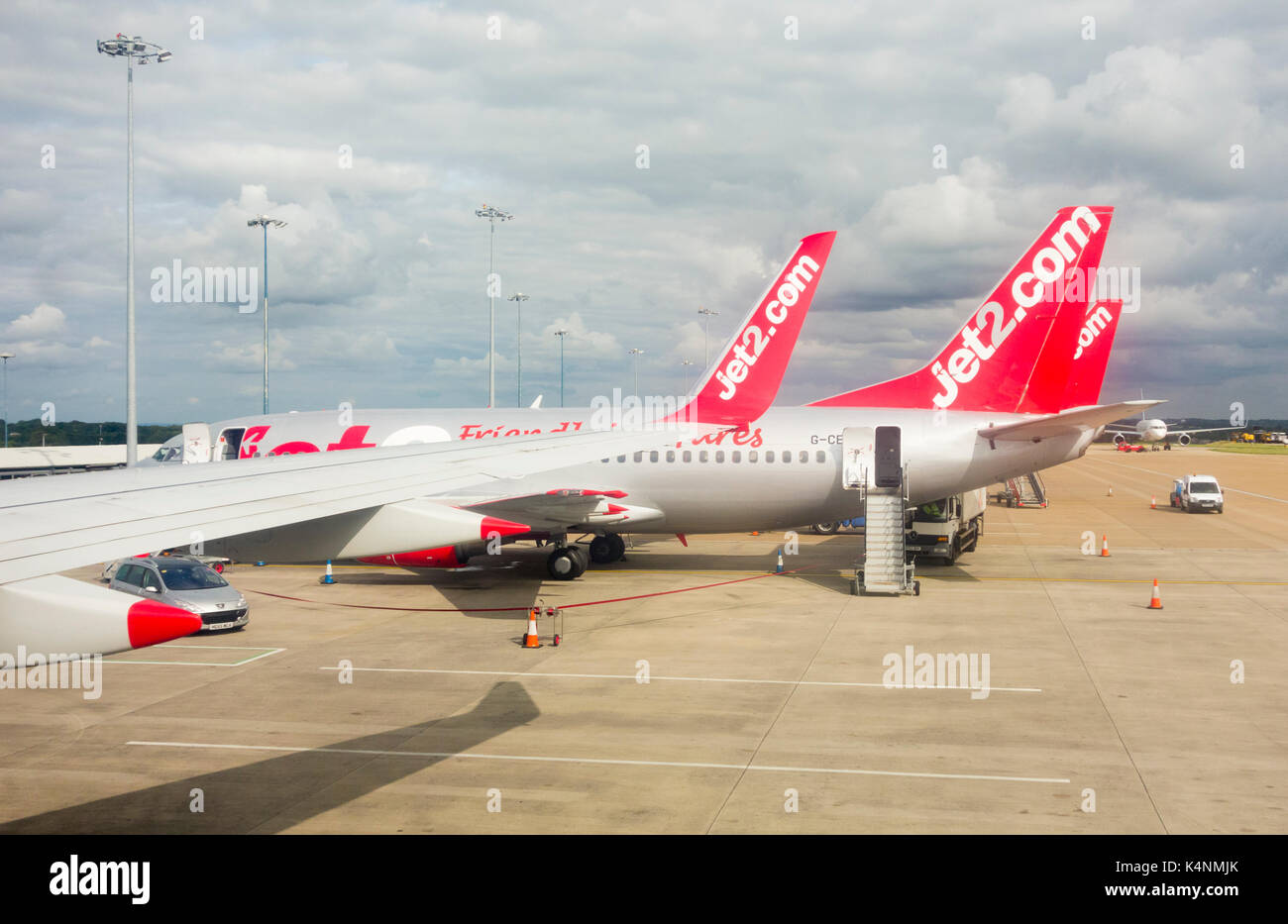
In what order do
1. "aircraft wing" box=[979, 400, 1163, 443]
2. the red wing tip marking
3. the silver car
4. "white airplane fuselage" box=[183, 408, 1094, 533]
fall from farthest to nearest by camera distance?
"white airplane fuselage" box=[183, 408, 1094, 533], "aircraft wing" box=[979, 400, 1163, 443], the silver car, the red wing tip marking

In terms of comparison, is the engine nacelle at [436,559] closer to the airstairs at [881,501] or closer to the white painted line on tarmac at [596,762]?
the airstairs at [881,501]

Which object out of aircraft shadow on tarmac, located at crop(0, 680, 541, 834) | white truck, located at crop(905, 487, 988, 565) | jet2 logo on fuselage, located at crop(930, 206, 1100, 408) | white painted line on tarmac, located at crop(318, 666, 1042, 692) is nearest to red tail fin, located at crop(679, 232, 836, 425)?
jet2 logo on fuselage, located at crop(930, 206, 1100, 408)

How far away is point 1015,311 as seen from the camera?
1131 inches

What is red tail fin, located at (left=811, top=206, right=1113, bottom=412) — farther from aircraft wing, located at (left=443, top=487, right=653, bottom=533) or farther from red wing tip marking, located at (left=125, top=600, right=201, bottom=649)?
red wing tip marking, located at (left=125, top=600, right=201, bottom=649)

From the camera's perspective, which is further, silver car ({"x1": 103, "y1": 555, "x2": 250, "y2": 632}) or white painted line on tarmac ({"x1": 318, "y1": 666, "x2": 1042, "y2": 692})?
silver car ({"x1": 103, "y1": 555, "x2": 250, "y2": 632})

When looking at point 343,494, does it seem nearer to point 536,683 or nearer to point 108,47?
point 536,683

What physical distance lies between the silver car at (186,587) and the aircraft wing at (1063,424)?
20756 mm

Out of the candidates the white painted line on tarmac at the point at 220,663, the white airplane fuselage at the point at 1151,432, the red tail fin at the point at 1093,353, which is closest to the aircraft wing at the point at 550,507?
the white painted line on tarmac at the point at 220,663

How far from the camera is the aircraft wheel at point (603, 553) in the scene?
105ft

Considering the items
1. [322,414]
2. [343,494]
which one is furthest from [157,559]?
[343,494]

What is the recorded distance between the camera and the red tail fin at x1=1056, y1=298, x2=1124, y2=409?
126 ft

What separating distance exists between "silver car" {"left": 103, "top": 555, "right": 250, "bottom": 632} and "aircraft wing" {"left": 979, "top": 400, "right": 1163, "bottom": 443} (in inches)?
817

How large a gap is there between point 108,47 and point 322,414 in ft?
41.2

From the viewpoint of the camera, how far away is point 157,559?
2105 centimetres
